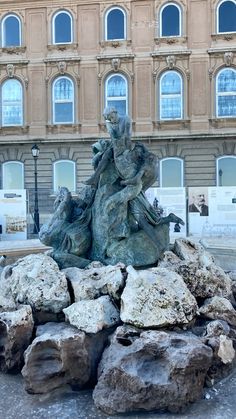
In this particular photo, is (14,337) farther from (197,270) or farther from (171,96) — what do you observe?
(171,96)

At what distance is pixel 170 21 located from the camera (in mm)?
24609

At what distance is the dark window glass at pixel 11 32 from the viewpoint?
84.4 ft

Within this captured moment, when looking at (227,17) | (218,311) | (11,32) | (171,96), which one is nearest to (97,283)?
(218,311)

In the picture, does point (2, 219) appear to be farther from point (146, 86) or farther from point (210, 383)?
point (210, 383)

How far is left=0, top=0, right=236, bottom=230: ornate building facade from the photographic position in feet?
79.9

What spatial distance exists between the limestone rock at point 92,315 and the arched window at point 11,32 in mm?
23998

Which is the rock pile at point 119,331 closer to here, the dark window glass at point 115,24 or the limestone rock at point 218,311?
the limestone rock at point 218,311

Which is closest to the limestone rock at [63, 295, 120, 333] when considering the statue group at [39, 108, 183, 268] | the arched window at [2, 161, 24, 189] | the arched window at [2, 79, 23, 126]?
the statue group at [39, 108, 183, 268]

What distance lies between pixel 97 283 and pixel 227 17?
22.9 metres

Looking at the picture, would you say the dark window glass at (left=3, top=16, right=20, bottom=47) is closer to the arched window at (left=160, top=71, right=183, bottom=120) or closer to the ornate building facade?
the ornate building facade

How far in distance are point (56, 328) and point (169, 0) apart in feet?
77.1

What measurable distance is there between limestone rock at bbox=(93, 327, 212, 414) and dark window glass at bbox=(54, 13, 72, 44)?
23.9 metres

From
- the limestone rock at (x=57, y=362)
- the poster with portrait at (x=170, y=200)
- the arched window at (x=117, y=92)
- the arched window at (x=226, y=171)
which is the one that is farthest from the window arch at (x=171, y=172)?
the limestone rock at (x=57, y=362)

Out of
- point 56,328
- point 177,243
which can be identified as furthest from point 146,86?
point 56,328
